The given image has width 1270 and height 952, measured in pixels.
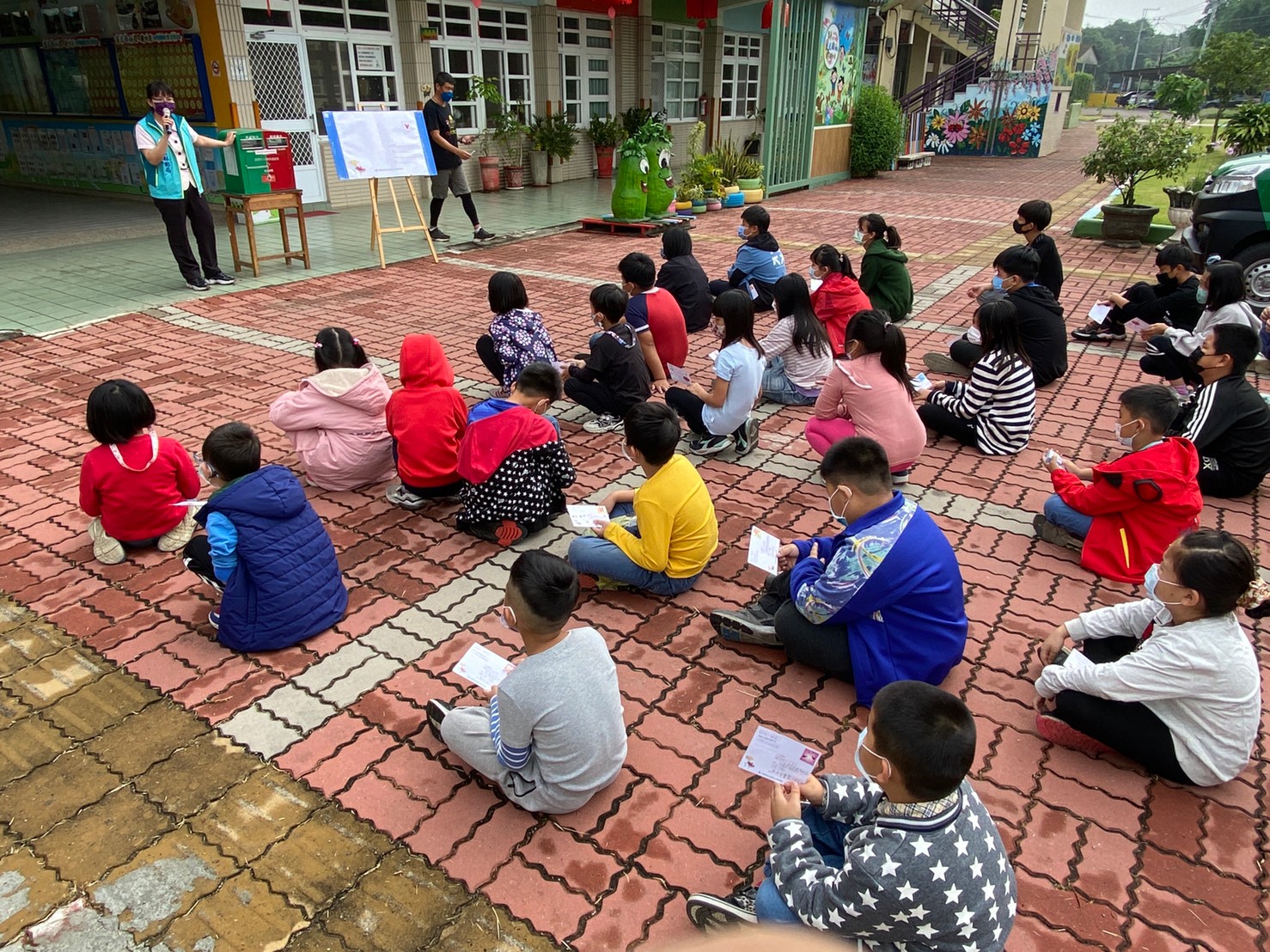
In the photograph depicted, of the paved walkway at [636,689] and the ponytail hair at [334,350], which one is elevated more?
the ponytail hair at [334,350]

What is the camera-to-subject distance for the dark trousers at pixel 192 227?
27.1ft

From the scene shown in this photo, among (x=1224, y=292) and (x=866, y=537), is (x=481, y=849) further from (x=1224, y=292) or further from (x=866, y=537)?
(x=1224, y=292)

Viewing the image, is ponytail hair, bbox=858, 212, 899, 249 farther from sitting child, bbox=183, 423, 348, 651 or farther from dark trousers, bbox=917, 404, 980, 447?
sitting child, bbox=183, 423, 348, 651

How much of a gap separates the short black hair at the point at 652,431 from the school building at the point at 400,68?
1034 cm

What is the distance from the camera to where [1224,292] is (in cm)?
558

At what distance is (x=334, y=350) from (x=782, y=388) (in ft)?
10.6

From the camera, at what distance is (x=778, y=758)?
106 inches

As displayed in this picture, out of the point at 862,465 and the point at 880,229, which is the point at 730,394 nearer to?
the point at 862,465

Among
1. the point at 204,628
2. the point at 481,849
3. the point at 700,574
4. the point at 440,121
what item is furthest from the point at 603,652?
the point at 440,121

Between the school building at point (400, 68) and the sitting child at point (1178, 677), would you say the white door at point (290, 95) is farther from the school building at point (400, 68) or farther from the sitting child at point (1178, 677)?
the sitting child at point (1178, 677)

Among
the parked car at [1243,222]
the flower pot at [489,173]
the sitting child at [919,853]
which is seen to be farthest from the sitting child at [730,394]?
the flower pot at [489,173]

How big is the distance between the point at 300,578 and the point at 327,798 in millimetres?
1003

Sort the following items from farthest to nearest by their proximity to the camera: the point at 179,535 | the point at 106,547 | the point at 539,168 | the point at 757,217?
the point at 539,168 → the point at 757,217 → the point at 179,535 → the point at 106,547

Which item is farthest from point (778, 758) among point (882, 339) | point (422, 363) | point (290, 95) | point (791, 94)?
point (791, 94)
